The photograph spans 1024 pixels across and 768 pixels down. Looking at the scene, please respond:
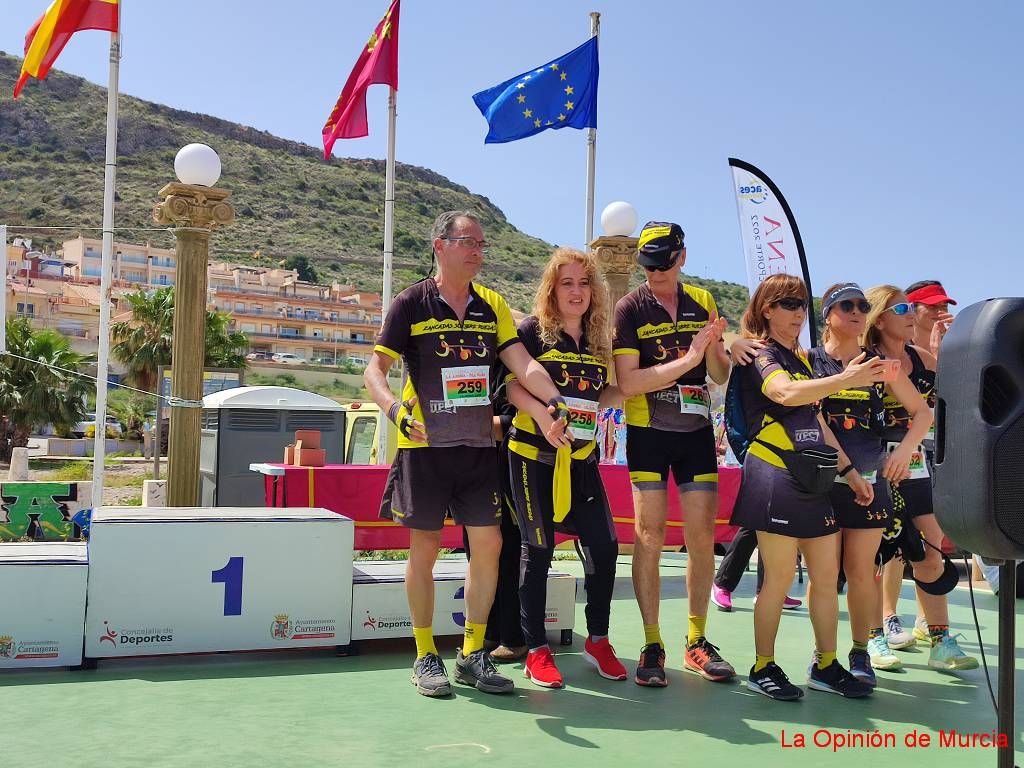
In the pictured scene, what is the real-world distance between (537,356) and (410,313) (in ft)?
2.06

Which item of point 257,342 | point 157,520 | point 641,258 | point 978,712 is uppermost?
point 257,342

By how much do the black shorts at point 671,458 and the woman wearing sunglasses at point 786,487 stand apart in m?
0.22

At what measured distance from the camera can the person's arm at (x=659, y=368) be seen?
4219 mm

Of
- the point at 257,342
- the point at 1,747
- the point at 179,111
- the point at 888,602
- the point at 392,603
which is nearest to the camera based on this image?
the point at 1,747

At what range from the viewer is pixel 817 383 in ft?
12.7

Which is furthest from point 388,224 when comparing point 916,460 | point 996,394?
point 996,394

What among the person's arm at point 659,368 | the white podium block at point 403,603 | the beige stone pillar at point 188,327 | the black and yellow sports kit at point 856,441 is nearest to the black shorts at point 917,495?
the black and yellow sports kit at point 856,441

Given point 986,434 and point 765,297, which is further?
point 765,297

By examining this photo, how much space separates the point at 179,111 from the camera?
375 ft

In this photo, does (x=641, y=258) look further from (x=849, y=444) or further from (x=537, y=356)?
(x=849, y=444)

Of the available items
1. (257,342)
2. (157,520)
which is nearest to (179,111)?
(257,342)

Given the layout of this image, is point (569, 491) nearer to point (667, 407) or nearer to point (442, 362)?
point (667, 407)

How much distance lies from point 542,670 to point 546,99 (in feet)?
27.1

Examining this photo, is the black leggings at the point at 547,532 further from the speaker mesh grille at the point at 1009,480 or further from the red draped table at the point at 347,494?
the red draped table at the point at 347,494
